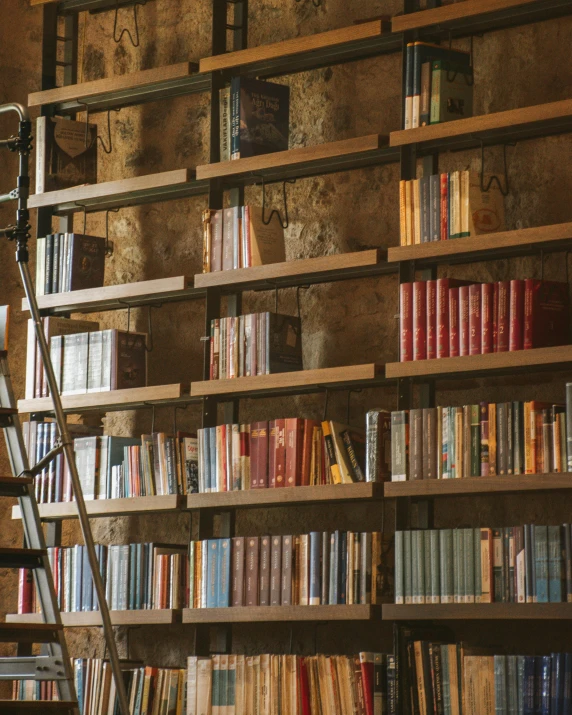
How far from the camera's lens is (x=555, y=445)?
3.83m

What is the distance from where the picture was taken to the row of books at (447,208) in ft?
13.5

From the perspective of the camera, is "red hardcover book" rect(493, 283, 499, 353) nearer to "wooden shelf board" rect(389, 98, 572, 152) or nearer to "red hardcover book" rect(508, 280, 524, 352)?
"red hardcover book" rect(508, 280, 524, 352)

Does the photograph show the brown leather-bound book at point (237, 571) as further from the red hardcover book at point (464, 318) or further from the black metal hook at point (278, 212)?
the black metal hook at point (278, 212)

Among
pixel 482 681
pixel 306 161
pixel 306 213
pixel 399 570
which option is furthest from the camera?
pixel 306 213

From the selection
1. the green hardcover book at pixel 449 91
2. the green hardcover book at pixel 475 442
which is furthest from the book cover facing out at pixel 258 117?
the green hardcover book at pixel 475 442

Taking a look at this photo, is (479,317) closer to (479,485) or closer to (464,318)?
(464,318)

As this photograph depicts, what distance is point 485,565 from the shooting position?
3.91 metres

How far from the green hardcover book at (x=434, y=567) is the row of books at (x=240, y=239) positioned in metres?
1.12

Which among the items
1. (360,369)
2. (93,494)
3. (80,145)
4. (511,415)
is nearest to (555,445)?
(511,415)

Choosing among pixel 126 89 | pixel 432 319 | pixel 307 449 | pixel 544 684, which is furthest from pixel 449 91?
pixel 544 684

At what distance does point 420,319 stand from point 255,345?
1.98ft

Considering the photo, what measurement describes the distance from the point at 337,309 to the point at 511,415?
1037 mm

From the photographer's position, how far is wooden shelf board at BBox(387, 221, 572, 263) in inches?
156

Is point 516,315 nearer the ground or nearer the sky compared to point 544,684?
nearer the sky
